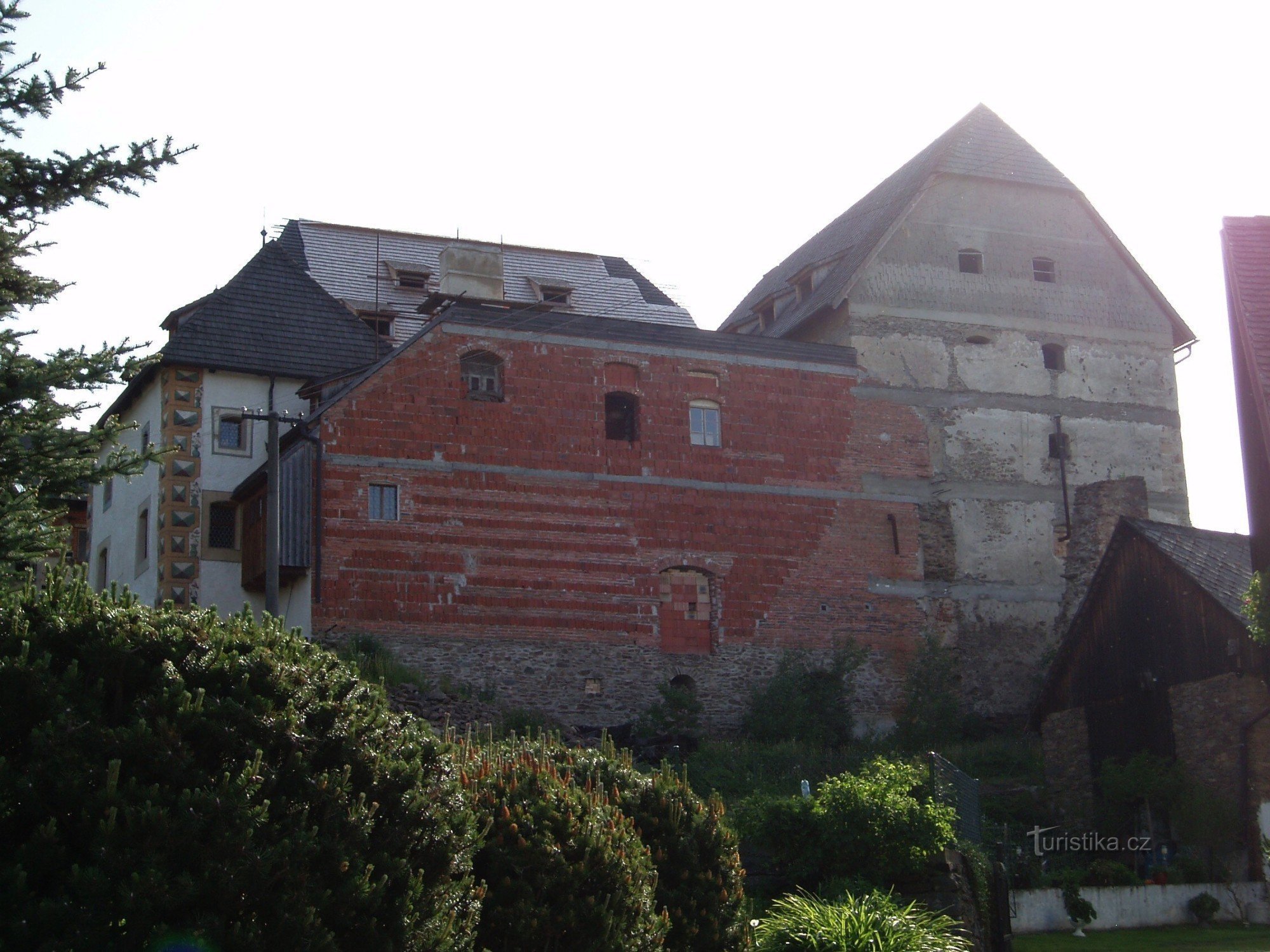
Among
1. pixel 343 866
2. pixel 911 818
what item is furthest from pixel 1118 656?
pixel 343 866

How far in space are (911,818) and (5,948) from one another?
1216 centimetres

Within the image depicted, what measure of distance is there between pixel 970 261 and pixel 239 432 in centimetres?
1904

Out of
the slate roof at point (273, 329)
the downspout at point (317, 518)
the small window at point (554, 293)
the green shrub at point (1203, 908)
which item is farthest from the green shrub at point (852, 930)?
the small window at point (554, 293)

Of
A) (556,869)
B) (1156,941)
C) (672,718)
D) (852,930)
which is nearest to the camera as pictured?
(556,869)

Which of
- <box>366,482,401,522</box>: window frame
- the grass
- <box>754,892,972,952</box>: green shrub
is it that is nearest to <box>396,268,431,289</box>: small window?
<box>366,482,401,522</box>: window frame

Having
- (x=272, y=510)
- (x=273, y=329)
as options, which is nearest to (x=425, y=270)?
(x=273, y=329)

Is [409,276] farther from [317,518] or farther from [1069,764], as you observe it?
[1069,764]

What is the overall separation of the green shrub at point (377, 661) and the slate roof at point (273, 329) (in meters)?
8.24

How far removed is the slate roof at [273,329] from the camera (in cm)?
3719

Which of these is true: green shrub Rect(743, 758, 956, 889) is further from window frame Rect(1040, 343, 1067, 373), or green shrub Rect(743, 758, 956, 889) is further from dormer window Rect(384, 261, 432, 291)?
dormer window Rect(384, 261, 432, 291)

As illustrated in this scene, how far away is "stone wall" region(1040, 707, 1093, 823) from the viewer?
97.1ft

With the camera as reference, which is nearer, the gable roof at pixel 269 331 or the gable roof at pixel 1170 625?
the gable roof at pixel 1170 625

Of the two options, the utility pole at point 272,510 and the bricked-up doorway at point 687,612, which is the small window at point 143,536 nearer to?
the utility pole at point 272,510

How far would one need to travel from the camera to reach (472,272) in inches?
1670
